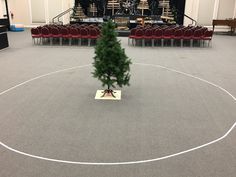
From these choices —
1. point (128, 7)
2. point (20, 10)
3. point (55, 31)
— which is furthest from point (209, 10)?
point (20, 10)

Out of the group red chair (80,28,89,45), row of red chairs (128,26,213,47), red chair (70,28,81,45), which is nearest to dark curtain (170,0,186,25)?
row of red chairs (128,26,213,47)

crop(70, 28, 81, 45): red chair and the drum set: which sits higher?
the drum set

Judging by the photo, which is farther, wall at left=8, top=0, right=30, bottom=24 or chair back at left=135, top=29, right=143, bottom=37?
wall at left=8, top=0, right=30, bottom=24

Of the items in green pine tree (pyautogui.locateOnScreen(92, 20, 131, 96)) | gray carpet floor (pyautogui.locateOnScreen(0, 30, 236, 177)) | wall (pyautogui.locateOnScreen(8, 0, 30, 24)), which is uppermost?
wall (pyautogui.locateOnScreen(8, 0, 30, 24))

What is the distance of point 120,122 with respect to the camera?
18.0 feet

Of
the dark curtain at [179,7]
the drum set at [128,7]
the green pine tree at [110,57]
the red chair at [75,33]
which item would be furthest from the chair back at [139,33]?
the dark curtain at [179,7]

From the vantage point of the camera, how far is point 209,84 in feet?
26.0

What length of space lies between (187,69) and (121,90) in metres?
3.37

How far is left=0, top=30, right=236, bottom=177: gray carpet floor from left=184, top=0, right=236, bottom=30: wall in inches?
492

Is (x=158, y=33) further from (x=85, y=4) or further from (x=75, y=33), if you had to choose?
(x=85, y=4)

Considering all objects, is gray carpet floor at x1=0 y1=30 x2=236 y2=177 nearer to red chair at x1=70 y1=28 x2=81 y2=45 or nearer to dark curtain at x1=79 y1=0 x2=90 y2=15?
red chair at x1=70 y1=28 x2=81 y2=45

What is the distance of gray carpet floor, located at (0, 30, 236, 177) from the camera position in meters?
4.07

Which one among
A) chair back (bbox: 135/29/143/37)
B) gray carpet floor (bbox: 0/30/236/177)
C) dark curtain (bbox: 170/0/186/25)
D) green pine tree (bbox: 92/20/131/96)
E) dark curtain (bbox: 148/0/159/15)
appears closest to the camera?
gray carpet floor (bbox: 0/30/236/177)

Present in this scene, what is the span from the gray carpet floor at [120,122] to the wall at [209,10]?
12.5 metres
